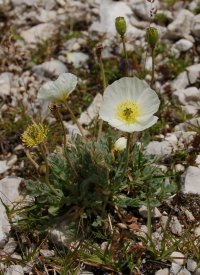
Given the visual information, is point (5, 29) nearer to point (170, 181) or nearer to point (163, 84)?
point (163, 84)

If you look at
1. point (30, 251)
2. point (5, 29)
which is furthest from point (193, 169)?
point (5, 29)

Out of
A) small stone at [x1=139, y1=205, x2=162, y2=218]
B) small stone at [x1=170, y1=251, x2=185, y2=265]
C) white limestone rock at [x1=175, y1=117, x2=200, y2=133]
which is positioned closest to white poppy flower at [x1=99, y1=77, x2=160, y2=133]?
small stone at [x1=139, y1=205, x2=162, y2=218]

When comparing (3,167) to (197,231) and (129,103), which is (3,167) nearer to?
(129,103)

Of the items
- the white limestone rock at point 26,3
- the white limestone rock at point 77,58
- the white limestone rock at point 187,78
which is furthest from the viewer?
the white limestone rock at point 26,3

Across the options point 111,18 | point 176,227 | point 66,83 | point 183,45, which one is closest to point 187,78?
point 183,45

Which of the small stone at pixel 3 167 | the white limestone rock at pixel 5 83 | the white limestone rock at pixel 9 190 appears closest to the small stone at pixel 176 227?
the white limestone rock at pixel 9 190

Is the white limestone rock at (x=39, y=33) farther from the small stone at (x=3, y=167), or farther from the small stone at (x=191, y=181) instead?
the small stone at (x=191, y=181)
